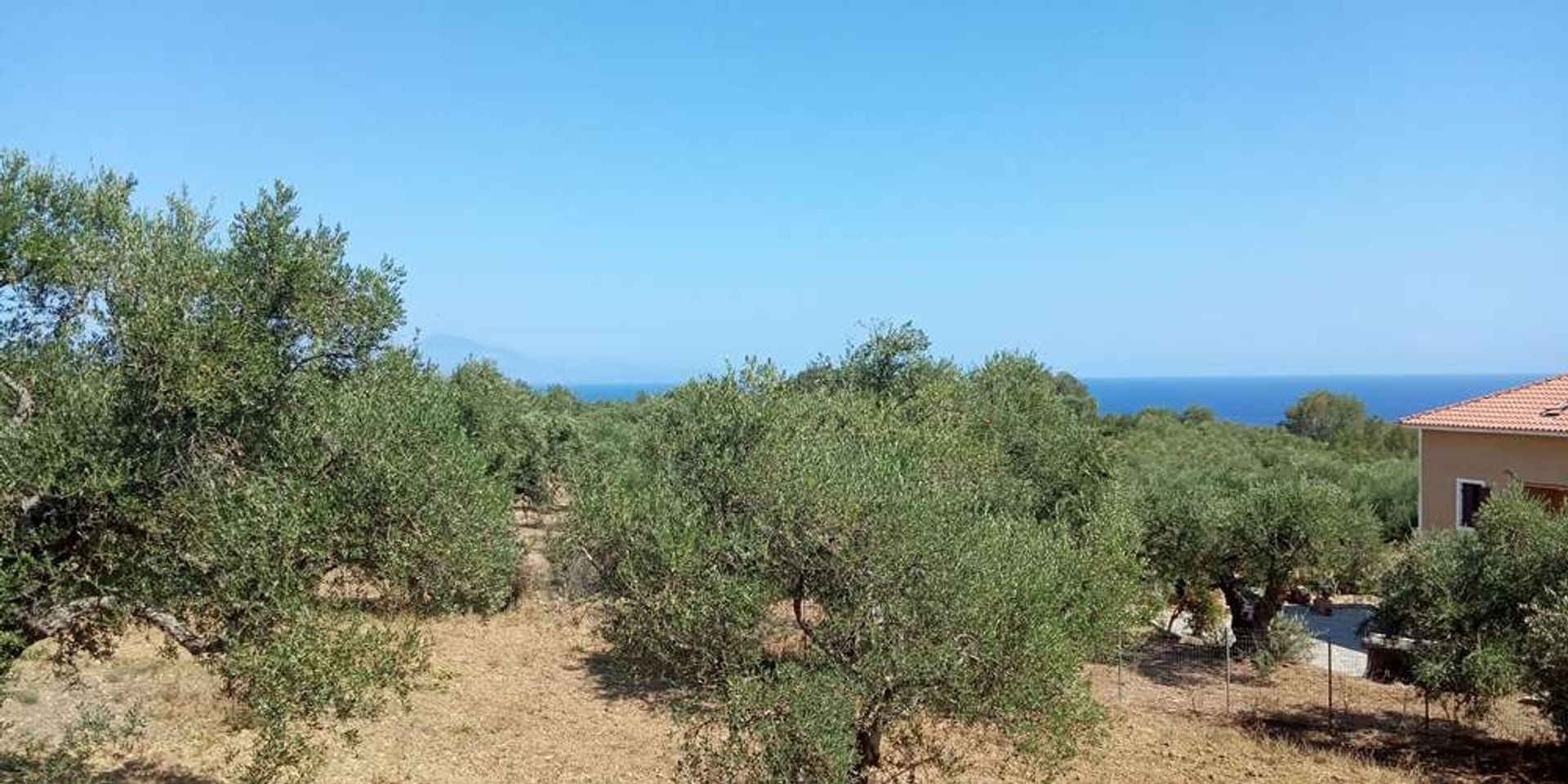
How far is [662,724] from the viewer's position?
1759cm

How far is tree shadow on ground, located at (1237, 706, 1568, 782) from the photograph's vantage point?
1553 centimetres

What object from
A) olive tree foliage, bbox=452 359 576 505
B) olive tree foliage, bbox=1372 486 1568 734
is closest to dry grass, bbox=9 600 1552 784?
olive tree foliage, bbox=1372 486 1568 734

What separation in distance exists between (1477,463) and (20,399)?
31.4m

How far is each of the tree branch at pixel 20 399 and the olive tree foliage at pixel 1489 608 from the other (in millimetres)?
Result: 18876

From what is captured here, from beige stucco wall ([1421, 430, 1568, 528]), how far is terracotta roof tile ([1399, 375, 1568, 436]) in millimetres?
331

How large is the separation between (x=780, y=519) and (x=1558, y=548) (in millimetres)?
13099

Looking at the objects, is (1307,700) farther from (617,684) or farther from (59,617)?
(59,617)

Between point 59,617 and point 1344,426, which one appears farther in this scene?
point 1344,426

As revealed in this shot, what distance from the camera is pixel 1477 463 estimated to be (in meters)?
26.3

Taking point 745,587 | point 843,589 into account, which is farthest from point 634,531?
point 843,589

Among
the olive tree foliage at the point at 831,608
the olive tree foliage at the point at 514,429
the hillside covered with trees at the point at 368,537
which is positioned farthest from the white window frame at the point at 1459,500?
the olive tree foliage at the point at 514,429

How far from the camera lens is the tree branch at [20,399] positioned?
9086mm

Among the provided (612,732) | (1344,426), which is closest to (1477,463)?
(612,732)

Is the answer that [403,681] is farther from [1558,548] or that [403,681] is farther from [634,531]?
[1558,548]
